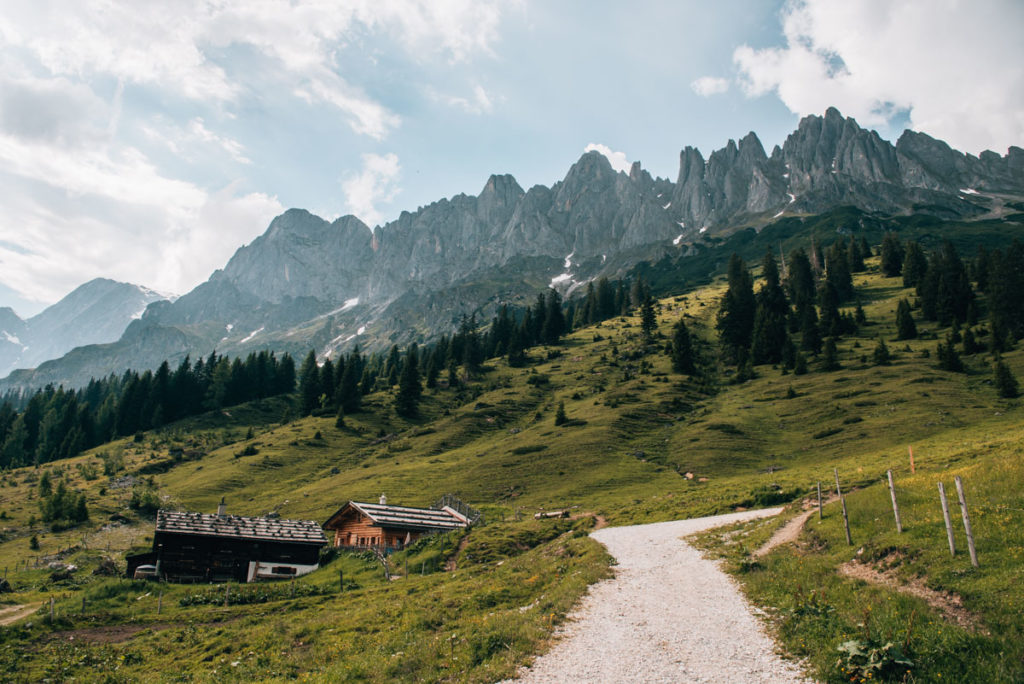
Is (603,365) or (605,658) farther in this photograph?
(603,365)

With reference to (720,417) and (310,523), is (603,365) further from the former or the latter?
(310,523)

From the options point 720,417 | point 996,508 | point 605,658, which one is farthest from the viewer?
point 720,417

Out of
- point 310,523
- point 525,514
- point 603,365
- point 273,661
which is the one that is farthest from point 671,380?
point 273,661

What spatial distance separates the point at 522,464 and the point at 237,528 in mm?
36565

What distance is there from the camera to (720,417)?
83.1m

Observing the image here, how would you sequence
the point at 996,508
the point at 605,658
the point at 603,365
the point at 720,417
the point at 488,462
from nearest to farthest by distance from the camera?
the point at 605,658 < the point at 996,508 < the point at 488,462 < the point at 720,417 < the point at 603,365

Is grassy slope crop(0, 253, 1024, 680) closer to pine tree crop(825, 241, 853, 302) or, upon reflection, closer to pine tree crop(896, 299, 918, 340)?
pine tree crop(896, 299, 918, 340)

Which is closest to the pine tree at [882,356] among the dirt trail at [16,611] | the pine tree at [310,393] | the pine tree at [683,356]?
the pine tree at [683,356]

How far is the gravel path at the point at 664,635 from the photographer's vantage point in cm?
1206

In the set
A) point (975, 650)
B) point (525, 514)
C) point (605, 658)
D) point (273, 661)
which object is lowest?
point (525, 514)

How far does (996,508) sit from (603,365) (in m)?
112

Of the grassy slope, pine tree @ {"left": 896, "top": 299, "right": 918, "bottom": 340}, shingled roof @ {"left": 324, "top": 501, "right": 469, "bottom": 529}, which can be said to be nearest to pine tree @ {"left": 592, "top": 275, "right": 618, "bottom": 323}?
the grassy slope

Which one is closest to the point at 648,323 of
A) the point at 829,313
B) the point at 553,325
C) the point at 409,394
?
the point at 553,325

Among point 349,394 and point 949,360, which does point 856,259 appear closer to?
point 949,360
